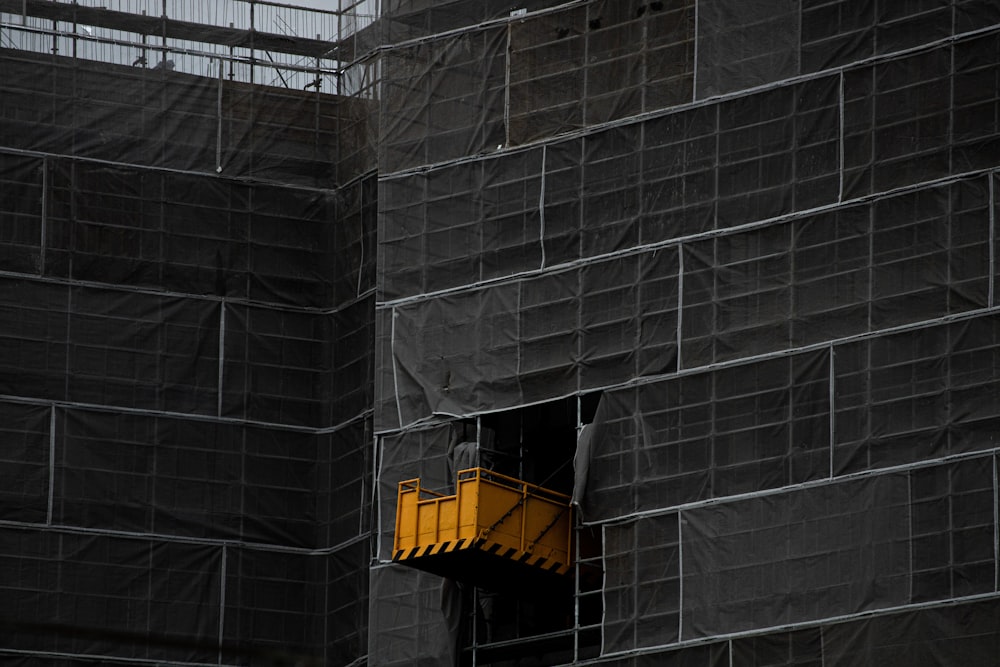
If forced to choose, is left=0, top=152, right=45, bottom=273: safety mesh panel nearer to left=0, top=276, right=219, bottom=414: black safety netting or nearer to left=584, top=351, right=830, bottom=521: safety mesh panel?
left=0, top=276, right=219, bottom=414: black safety netting

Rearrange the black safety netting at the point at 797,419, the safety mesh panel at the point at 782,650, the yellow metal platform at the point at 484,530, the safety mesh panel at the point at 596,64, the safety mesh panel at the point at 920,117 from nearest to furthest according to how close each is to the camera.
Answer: the black safety netting at the point at 797,419, the safety mesh panel at the point at 782,650, the safety mesh panel at the point at 920,117, the yellow metal platform at the point at 484,530, the safety mesh panel at the point at 596,64

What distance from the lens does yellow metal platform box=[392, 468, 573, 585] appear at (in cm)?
3938

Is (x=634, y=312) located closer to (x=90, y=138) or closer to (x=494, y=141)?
(x=494, y=141)

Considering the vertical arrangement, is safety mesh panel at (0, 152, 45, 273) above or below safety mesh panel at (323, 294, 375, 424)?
above

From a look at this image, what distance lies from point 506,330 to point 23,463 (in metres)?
11.5

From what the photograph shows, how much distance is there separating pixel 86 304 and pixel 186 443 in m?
3.69

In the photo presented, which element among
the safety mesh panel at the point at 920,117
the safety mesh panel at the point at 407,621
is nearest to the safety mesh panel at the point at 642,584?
the safety mesh panel at the point at 407,621

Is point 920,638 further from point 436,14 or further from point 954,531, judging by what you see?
point 436,14

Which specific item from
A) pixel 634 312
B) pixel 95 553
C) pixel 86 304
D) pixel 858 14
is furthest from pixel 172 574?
pixel 858 14

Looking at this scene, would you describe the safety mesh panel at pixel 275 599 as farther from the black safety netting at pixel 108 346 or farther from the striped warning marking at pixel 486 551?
the striped warning marking at pixel 486 551

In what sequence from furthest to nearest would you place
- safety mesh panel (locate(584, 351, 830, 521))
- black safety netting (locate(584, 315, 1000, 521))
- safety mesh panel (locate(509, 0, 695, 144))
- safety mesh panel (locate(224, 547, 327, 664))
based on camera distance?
safety mesh panel (locate(224, 547, 327, 664))
safety mesh panel (locate(509, 0, 695, 144))
safety mesh panel (locate(584, 351, 830, 521))
black safety netting (locate(584, 315, 1000, 521))

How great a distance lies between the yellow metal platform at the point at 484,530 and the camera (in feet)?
129

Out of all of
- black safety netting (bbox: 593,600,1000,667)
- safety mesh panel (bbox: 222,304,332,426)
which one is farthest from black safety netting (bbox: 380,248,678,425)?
safety mesh panel (bbox: 222,304,332,426)

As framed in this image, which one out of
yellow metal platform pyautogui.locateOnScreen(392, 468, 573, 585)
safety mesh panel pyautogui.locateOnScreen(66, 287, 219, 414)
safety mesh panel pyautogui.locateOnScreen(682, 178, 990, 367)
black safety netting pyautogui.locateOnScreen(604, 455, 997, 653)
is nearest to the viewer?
black safety netting pyautogui.locateOnScreen(604, 455, 997, 653)
